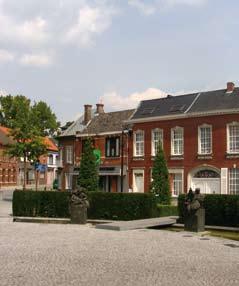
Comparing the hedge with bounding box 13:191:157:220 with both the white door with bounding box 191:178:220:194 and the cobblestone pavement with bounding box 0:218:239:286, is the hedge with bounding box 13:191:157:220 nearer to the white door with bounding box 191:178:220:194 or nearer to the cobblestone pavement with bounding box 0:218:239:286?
the cobblestone pavement with bounding box 0:218:239:286

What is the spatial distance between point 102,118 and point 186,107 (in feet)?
39.4

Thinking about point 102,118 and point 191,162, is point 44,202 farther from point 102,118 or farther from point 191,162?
point 102,118

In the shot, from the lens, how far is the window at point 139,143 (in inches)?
1722

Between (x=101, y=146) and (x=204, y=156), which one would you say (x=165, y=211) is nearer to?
(x=204, y=156)

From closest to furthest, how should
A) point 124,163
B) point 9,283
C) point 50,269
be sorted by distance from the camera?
point 9,283 → point 50,269 → point 124,163

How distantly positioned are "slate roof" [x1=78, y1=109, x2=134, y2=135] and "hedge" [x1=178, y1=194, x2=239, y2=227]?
26.5 meters

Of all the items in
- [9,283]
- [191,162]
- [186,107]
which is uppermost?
[186,107]

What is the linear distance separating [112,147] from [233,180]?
44.6ft

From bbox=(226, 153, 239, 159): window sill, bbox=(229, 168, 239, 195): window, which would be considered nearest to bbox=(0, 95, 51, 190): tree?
bbox=(226, 153, 239, 159): window sill

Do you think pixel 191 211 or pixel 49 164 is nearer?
pixel 191 211

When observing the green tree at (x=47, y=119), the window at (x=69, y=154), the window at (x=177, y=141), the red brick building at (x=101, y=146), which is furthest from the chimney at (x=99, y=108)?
the green tree at (x=47, y=119)

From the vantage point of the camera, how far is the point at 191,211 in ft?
59.8

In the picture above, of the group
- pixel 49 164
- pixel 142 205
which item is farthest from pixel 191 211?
pixel 49 164

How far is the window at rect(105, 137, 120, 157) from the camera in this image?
46447 millimetres
